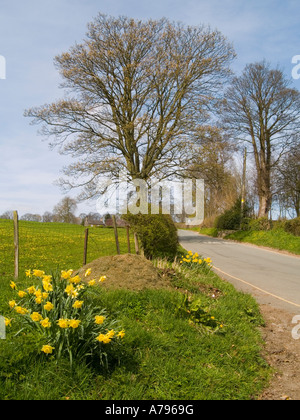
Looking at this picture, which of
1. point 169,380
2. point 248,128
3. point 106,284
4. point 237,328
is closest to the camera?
point 169,380

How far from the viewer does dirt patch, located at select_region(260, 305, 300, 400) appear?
12.0 feet

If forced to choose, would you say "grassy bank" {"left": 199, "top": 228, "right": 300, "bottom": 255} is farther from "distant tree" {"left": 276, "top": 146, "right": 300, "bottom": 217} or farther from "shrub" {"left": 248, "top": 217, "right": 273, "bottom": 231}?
"distant tree" {"left": 276, "top": 146, "right": 300, "bottom": 217}

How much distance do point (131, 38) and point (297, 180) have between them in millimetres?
19131

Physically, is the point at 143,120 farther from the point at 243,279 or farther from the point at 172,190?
the point at 243,279

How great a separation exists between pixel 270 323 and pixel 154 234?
5328 mm

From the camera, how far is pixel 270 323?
233 inches

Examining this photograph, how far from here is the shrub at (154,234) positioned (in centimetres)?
1076

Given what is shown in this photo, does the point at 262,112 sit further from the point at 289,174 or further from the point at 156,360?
the point at 156,360

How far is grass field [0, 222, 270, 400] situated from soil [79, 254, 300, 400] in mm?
158

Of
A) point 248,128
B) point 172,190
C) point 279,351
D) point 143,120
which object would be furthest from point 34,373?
point 248,128

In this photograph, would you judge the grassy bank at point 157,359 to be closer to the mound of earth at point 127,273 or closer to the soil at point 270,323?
the soil at point 270,323

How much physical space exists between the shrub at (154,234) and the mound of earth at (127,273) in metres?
3.61

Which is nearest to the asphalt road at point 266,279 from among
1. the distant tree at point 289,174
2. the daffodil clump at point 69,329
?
the daffodil clump at point 69,329

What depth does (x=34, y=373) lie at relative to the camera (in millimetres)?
3186
